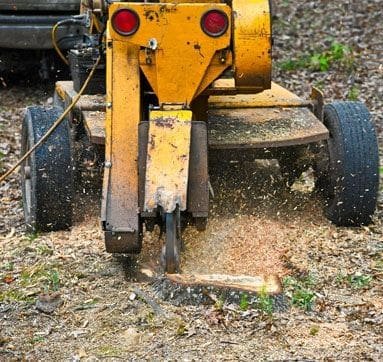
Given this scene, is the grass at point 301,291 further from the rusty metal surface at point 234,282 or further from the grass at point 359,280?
the grass at point 359,280

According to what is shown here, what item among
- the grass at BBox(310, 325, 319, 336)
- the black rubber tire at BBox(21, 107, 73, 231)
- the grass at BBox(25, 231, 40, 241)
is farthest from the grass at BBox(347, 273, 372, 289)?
the grass at BBox(25, 231, 40, 241)

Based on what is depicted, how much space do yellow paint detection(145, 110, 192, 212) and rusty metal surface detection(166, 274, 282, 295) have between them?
1.16ft

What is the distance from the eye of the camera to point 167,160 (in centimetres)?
488

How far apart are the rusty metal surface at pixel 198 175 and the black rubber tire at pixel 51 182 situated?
1.25 m

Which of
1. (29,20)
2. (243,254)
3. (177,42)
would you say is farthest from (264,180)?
(29,20)

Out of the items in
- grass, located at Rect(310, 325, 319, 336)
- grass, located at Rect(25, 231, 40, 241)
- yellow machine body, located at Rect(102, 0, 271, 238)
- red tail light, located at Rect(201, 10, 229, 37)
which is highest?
red tail light, located at Rect(201, 10, 229, 37)

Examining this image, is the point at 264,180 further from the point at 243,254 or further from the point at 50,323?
the point at 50,323

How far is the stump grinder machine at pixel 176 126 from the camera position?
4.91 meters

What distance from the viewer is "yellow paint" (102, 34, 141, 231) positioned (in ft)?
16.3

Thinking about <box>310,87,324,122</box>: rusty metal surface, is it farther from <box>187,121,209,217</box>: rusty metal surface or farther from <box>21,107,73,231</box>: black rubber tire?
<box>21,107,73,231</box>: black rubber tire

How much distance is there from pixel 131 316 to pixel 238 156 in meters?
1.71

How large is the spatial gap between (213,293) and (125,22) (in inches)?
61.9

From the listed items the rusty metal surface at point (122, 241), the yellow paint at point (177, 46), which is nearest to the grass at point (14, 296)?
the rusty metal surface at point (122, 241)

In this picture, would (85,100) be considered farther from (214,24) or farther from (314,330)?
(314,330)
